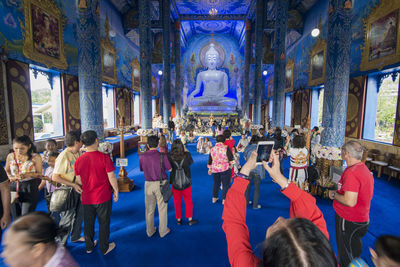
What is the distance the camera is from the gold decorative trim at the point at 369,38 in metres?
6.18

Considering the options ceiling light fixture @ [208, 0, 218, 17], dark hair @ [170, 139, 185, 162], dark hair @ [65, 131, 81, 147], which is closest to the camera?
dark hair @ [65, 131, 81, 147]

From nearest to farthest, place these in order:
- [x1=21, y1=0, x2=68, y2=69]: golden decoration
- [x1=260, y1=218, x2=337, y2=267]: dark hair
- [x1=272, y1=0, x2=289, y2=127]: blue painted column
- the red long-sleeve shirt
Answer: [x1=260, y1=218, x2=337, y2=267]: dark hair, the red long-sleeve shirt, [x1=21, y1=0, x2=68, y2=69]: golden decoration, [x1=272, y1=0, x2=289, y2=127]: blue painted column

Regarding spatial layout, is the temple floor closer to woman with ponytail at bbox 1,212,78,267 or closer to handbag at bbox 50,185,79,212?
handbag at bbox 50,185,79,212

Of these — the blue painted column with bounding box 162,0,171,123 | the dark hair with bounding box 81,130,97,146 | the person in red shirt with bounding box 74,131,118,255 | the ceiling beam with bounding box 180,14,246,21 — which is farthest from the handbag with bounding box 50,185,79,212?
the ceiling beam with bounding box 180,14,246,21

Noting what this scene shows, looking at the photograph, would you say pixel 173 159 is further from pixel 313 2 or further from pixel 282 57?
pixel 313 2

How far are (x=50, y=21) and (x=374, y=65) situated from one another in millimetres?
12034

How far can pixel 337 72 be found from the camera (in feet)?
16.0

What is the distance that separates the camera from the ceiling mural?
15555mm

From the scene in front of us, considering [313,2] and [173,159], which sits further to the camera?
[313,2]

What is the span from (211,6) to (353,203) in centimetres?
1800

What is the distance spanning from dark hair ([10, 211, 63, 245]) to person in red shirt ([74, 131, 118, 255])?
1.55 metres

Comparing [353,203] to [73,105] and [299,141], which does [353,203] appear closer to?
[299,141]

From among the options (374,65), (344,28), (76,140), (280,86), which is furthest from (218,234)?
(280,86)

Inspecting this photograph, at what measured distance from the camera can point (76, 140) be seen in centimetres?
279
